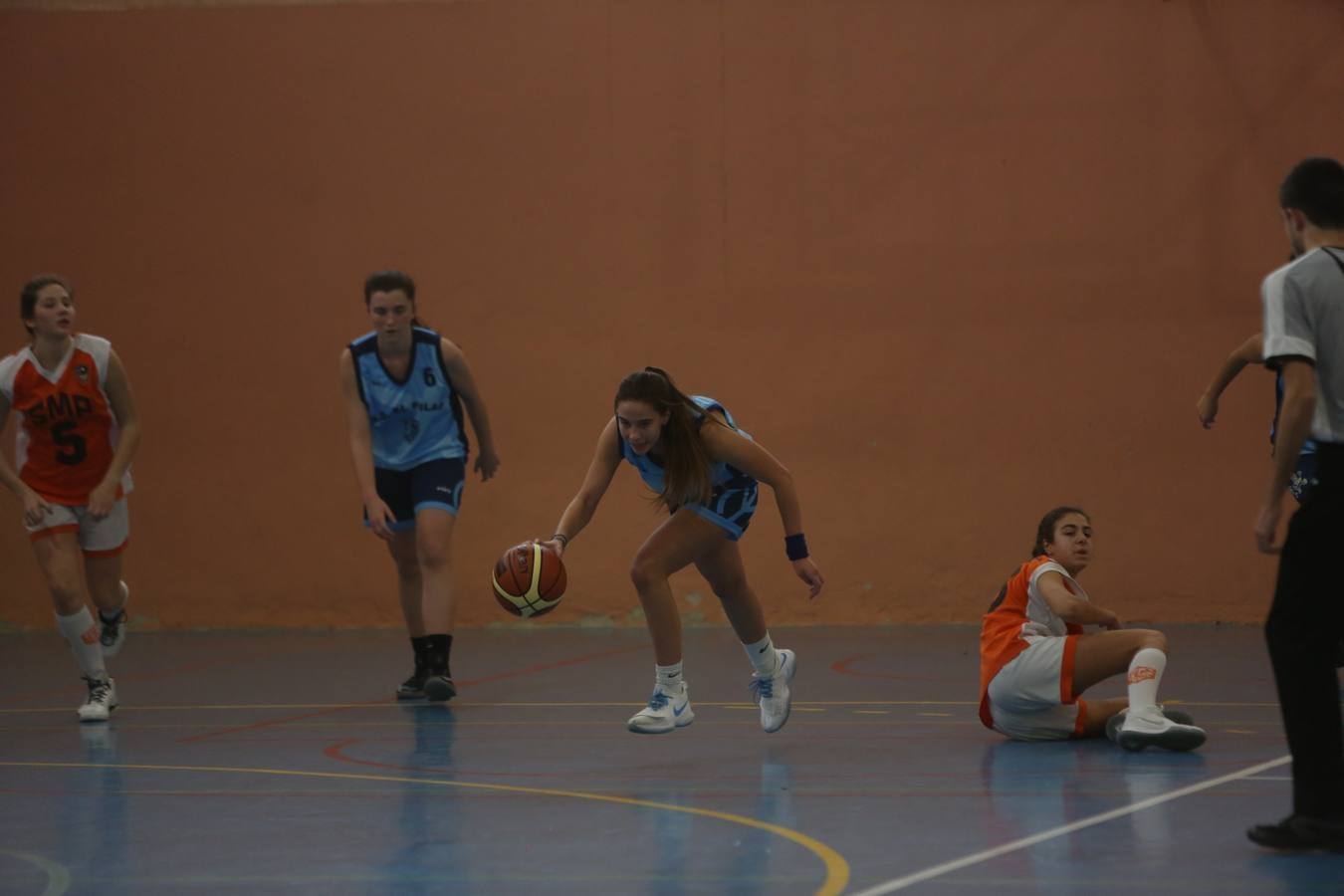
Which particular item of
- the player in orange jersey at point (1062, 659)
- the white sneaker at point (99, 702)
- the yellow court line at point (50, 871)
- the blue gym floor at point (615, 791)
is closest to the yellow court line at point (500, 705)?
the blue gym floor at point (615, 791)

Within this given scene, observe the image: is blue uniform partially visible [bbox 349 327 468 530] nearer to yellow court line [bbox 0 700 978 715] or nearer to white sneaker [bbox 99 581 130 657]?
yellow court line [bbox 0 700 978 715]

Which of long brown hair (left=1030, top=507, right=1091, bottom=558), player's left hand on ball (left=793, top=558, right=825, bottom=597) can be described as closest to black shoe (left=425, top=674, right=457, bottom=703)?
player's left hand on ball (left=793, top=558, right=825, bottom=597)

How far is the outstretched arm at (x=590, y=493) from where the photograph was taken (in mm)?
5395

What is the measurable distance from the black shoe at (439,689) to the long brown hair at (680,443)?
1.64 metres

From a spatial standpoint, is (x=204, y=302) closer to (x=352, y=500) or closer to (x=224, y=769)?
(x=352, y=500)

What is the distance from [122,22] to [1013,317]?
18.2 feet

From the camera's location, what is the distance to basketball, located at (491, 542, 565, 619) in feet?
17.6

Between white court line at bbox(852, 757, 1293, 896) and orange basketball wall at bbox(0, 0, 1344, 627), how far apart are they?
4763 mm

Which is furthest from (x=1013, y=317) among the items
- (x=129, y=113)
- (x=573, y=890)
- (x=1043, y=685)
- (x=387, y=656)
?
(x=573, y=890)

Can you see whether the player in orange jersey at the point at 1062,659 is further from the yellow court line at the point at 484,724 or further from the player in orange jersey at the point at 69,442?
the player in orange jersey at the point at 69,442

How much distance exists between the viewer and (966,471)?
9555 millimetres

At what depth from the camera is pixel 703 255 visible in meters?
9.71

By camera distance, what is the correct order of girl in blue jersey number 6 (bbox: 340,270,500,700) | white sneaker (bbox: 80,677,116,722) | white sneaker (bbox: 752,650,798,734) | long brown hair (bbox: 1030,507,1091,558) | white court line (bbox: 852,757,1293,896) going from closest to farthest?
white court line (bbox: 852,757,1293,896) < long brown hair (bbox: 1030,507,1091,558) < white sneaker (bbox: 752,650,798,734) < white sneaker (bbox: 80,677,116,722) < girl in blue jersey number 6 (bbox: 340,270,500,700)

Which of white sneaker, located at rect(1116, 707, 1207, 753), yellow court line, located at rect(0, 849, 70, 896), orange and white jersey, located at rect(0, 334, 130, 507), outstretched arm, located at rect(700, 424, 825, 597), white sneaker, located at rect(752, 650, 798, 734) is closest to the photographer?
yellow court line, located at rect(0, 849, 70, 896)
